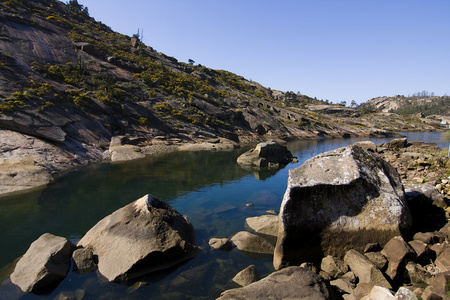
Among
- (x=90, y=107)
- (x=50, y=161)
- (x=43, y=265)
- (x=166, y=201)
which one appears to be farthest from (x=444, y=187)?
(x=90, y=107)

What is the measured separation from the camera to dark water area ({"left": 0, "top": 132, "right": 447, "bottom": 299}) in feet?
34.4

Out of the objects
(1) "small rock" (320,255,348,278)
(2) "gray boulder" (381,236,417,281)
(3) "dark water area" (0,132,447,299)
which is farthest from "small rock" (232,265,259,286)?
(2) "gray boulder" (381,236,417,281)

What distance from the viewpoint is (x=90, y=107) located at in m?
45.8

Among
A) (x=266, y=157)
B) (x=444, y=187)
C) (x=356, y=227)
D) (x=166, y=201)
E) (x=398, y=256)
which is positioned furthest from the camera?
(x=266, y=157)

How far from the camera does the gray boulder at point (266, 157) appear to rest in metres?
36.6

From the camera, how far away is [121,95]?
5475 centimetres

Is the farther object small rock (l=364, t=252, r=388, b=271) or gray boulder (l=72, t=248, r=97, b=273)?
gray boulder (l=72, t=248, r=97, b=273)

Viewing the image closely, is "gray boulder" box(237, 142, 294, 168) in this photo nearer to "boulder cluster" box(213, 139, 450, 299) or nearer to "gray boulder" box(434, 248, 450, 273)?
"boulder cluster" box(213, 139, 450, 299)

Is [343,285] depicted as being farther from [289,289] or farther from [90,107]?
[90,107]

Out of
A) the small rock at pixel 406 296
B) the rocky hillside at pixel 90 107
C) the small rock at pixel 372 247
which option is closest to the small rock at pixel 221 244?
the small rock at pixel 372 247

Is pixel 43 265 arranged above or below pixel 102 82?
below

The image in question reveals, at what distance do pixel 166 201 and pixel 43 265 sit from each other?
11189 mm

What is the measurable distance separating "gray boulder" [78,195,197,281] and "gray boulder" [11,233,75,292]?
133 centimetres

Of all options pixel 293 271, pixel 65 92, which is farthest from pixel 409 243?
pixel 65 92
